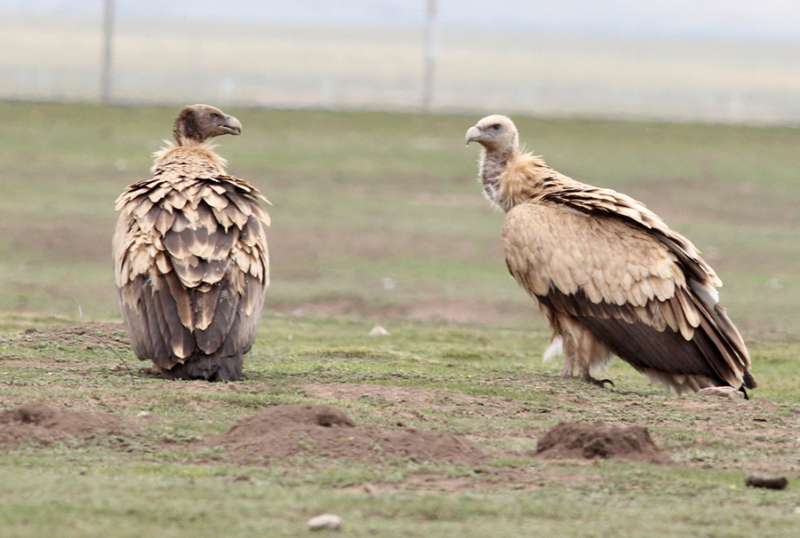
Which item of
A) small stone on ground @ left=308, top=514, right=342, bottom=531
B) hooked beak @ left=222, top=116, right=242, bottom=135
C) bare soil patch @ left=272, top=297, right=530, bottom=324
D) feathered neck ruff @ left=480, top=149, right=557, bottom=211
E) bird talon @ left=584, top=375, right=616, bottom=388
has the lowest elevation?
bare soil patch @ left=272, top=297, right=530, bottom=324

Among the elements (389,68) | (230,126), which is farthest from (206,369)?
(389,68)

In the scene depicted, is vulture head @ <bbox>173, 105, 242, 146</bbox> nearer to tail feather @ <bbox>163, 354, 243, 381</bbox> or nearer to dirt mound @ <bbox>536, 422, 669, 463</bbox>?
tail feather @ <bbox>163, 354, 243, 381</bbox>

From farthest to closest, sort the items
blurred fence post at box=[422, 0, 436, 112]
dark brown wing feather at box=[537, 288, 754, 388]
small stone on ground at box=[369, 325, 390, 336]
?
blurred fence post at box=[422, 0, 436, 112] → small stone on ground at box=[369, 325, 390, 336] → dark brown wing feather at box=[537, 288, 754, 388]

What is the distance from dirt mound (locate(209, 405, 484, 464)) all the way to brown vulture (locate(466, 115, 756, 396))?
9.94ft

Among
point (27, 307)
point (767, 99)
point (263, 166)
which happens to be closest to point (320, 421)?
point (27, 307)

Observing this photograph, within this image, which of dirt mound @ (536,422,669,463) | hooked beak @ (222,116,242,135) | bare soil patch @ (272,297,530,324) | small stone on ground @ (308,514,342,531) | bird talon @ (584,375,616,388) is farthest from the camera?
bare soil patch @ (272,297,530,324)

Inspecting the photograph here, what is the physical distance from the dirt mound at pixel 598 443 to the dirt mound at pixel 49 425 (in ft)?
6.76

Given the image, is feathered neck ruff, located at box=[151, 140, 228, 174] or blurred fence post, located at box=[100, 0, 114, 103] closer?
feathered neck ruff, located at box=[151, 140, 228, 174]

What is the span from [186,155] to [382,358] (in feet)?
6.46

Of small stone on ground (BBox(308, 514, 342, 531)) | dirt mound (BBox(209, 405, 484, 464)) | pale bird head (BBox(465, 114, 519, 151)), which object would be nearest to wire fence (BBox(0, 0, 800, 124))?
pale bird head (BBox(465, 114, 519, 151))

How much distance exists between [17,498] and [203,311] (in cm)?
290

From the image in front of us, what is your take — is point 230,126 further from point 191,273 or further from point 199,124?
point 191,273

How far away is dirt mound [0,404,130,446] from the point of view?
8609mm

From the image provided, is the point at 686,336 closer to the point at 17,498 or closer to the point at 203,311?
the point at 203,311
